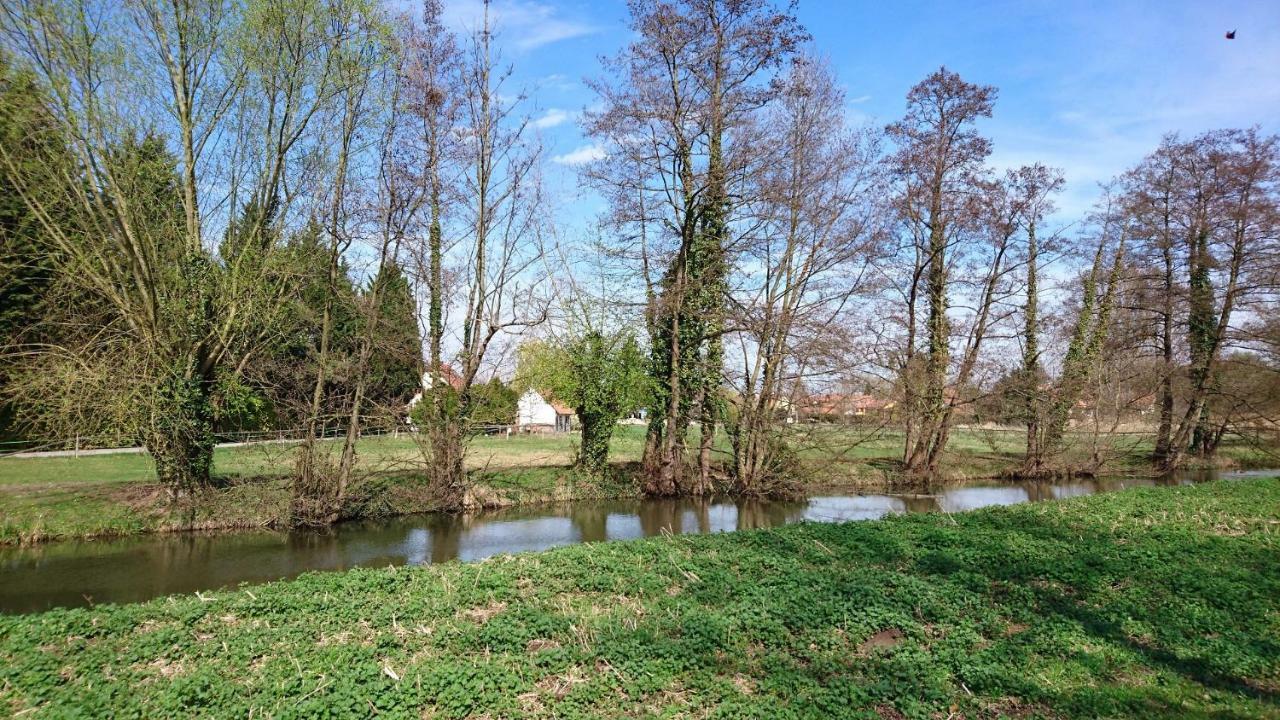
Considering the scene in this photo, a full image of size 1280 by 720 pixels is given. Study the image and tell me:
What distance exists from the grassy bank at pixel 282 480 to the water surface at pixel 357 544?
0.46 m

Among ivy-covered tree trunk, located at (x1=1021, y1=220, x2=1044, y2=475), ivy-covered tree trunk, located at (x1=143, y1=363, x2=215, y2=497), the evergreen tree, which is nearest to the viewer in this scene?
ivy-covered tree trunk, located at (x1=143, y1=363, x2=215, y2=497)

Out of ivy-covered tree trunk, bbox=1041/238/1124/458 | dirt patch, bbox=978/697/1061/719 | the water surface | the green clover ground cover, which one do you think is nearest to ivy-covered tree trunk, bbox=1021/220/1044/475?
ivy-covered tree trunk, bbox=1041/238/1124/458

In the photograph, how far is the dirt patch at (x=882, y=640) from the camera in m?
5.86

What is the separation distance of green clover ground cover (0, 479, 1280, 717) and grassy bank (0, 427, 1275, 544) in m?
8.64

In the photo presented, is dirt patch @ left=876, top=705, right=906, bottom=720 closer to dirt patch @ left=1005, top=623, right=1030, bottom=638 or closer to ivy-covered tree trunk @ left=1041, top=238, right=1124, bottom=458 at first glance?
dirt patch @ left=1005, top=623, right=1030, bottom=638

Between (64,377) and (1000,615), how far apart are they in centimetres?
1530

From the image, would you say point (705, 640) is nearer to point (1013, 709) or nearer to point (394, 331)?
point (1013, 709)

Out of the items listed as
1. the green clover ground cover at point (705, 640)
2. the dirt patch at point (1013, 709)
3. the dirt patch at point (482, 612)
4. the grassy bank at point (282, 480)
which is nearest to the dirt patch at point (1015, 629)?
the green clover ground cover at point (705, 640)

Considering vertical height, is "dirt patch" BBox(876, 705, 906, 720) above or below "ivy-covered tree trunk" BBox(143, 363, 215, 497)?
below

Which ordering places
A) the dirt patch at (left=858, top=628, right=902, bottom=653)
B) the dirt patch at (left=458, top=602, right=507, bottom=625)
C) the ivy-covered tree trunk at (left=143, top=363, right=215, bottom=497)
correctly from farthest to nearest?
the ivy-covered tree trunk at (left=143, top=363, right=215, bottom=497), the dirt patch at (left=458, top=602, right=507, bottom=625), the dirt patch at (left=858, top=628, right=902, bottom=653)

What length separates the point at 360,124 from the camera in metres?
17.0

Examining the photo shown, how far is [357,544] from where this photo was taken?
1404cm

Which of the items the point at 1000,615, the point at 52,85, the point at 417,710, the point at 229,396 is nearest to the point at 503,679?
the point at 417,710

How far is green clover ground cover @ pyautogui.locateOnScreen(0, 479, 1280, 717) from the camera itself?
4824 mm
